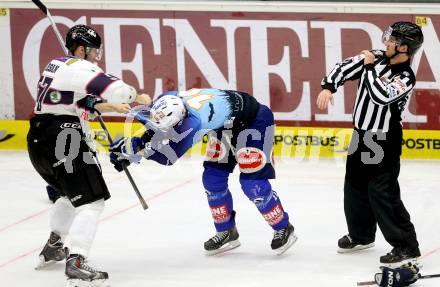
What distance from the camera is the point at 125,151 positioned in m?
6.54

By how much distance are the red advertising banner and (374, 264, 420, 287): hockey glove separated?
12.1ft

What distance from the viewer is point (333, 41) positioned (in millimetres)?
9867

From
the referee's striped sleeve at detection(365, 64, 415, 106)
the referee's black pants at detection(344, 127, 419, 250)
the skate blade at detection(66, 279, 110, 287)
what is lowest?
the skate blade at detection(66, 279, 110, 287)

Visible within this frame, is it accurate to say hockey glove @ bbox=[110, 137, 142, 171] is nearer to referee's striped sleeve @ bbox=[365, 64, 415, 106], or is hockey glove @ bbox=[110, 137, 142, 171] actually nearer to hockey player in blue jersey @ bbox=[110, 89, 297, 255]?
hockey player in blue jersey @ bbox=[110, 89, 297, 255]

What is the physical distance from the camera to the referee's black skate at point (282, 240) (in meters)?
7.00

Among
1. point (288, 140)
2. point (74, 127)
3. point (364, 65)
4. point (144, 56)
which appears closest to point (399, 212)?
point (364, 65)

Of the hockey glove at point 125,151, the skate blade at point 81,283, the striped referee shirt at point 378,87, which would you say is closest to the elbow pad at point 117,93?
the hockey glove at point 125,151

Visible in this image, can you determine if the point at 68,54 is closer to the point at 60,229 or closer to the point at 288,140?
the point at 60,229

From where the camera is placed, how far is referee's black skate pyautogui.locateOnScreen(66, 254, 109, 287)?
6324mm

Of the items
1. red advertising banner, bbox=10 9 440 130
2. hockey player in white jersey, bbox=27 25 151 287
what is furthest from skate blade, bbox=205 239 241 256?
red advertising banner, bbox=10 9 440 130

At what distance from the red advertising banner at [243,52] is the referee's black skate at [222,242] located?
3.01 m

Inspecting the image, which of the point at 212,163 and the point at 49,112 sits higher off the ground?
the point at 49,112

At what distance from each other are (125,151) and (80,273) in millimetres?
773

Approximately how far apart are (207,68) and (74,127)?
12.2 feet
